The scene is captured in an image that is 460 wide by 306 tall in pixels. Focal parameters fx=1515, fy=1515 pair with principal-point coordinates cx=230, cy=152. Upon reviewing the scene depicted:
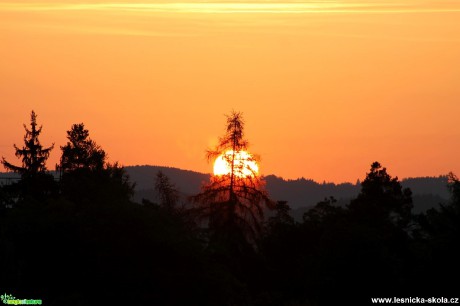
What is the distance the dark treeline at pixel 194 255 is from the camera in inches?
2950

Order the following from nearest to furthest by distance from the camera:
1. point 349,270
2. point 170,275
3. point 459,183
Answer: point 170,275 < point 349,270 < point 459,183

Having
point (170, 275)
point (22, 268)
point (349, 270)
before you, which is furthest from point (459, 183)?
point (22, 268)

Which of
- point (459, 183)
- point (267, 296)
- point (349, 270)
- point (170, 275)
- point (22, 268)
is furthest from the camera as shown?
point (459, 183)

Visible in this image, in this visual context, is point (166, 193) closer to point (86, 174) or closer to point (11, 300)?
point (86, 174)

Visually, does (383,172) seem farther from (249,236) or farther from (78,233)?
(78,233)

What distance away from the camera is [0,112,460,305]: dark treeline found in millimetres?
74938

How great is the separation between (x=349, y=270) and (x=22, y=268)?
19.4 metres

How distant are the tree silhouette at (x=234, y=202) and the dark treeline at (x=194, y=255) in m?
0.06

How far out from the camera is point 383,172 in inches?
5172

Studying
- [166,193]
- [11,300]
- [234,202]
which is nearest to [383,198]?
[166,193]

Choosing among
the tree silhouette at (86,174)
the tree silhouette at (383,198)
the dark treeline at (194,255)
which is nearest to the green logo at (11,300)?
the dark treeline at (194,255)

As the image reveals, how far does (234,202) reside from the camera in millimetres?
93812

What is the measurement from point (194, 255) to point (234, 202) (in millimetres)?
15017

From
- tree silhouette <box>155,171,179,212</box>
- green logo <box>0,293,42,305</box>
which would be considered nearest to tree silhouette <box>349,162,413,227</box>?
tree silhouette <box>155,171,179,212</box>
